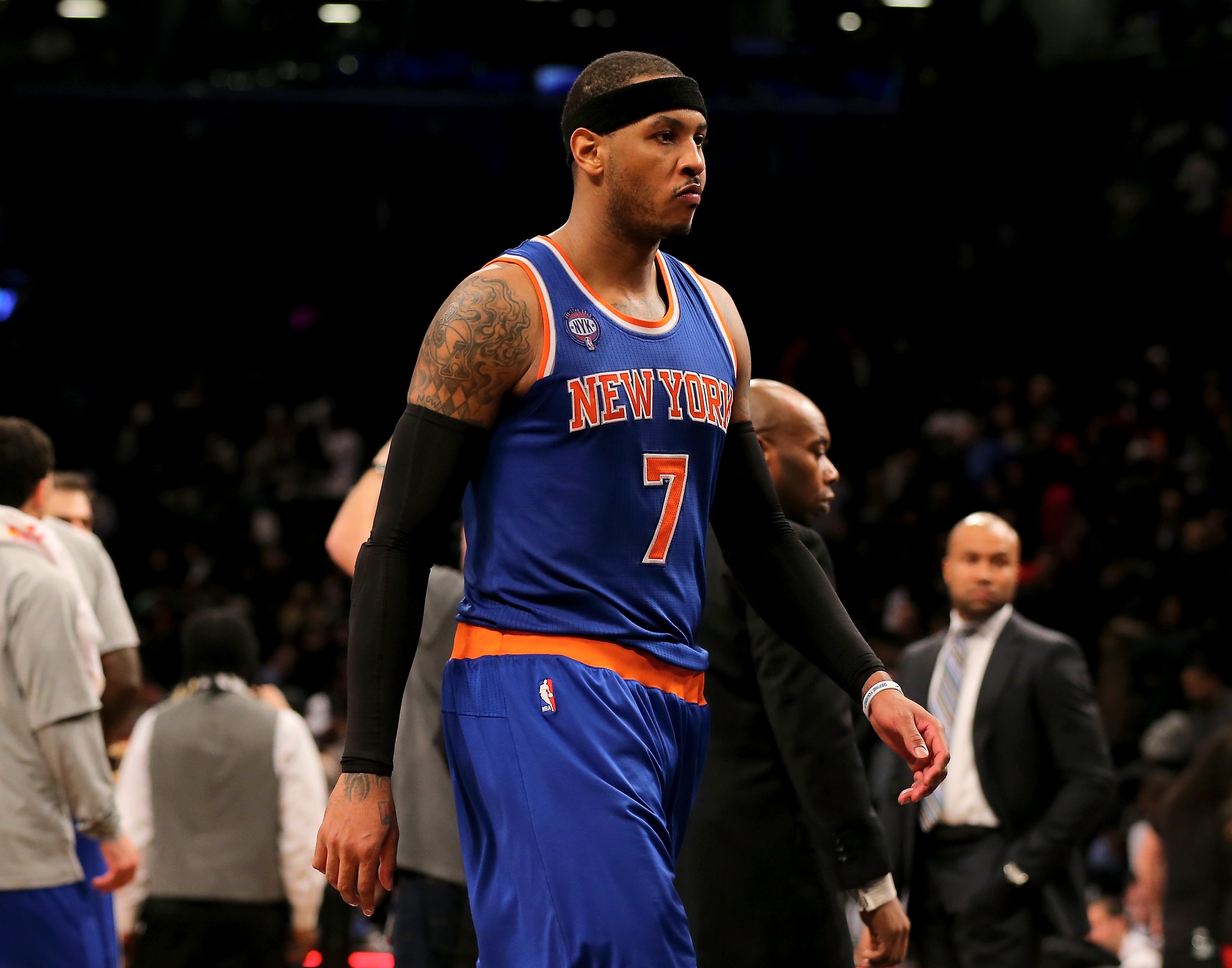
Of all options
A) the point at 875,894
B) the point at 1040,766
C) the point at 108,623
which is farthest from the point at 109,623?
the point at 1040,766

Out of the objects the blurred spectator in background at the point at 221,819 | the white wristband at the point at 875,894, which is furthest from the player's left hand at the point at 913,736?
the blurred spectator in background at the point at 221,819

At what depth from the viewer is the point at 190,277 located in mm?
16906

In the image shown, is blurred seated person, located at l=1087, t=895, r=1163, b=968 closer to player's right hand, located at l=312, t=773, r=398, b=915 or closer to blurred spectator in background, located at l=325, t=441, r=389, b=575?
blurred spectator in background, located at l=325, t=441, r=389, b=575

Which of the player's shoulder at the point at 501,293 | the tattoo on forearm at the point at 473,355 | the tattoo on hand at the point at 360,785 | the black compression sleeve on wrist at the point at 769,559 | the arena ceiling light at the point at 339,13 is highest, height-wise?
the arena ceiling light at the point at 339,13

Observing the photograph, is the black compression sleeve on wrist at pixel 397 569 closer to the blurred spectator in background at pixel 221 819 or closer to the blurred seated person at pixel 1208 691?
the blurred spectator in background at pixel 221 819

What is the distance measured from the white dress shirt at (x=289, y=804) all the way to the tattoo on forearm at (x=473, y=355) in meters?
3.88

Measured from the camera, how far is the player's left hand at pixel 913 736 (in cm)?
252

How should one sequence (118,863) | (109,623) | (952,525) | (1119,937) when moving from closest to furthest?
(118,863) → (109,623) → (1119,937) → (952,525)

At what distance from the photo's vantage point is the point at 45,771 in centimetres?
433

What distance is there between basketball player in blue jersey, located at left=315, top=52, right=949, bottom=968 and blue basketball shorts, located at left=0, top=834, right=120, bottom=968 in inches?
88.5

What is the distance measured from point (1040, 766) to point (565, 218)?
39.8 ft

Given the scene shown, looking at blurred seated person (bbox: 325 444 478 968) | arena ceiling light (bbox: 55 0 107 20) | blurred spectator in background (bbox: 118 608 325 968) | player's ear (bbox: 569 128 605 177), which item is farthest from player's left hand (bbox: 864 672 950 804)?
arena ceiling light (bbox: 55 0 107 20)

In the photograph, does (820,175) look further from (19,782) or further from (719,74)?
(19,782)

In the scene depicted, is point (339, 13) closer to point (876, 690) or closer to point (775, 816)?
point (775, 816)
